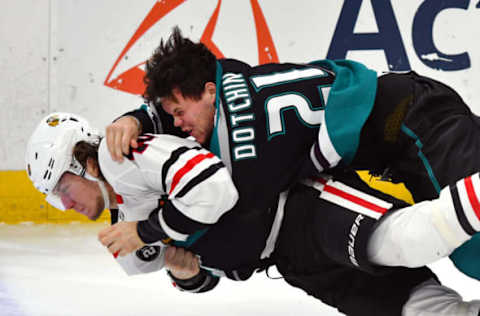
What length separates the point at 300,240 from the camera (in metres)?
1.52

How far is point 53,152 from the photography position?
1.67m

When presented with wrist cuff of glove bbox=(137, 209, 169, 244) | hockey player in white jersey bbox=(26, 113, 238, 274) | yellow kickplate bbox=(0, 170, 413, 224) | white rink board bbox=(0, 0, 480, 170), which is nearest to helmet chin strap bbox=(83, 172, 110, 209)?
hockey player in white jersey bbox=(26, 113, 238, 274)

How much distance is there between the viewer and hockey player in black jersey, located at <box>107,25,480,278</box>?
1.41m

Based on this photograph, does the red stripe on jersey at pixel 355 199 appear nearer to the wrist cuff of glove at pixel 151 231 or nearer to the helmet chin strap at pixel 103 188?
the wrist cuff of glove at pixel 151 231

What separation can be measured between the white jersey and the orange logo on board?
2.26 meters

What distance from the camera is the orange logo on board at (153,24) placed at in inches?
148

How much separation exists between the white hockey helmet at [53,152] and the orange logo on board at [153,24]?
80.8 inches

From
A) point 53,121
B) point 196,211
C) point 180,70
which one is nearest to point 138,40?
point 53,121

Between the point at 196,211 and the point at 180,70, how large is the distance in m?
0.38

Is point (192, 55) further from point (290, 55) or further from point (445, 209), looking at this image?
point (290, 55)

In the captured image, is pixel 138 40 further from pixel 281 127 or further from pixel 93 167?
pixel 281 127

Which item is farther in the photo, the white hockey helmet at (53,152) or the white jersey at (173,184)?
the white hockey helmet at (53,152)

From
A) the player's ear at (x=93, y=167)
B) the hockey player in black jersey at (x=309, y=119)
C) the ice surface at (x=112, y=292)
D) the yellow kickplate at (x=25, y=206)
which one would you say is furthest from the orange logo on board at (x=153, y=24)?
the hockey player in black jersey at (x=309, y=119)

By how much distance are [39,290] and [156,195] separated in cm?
86
